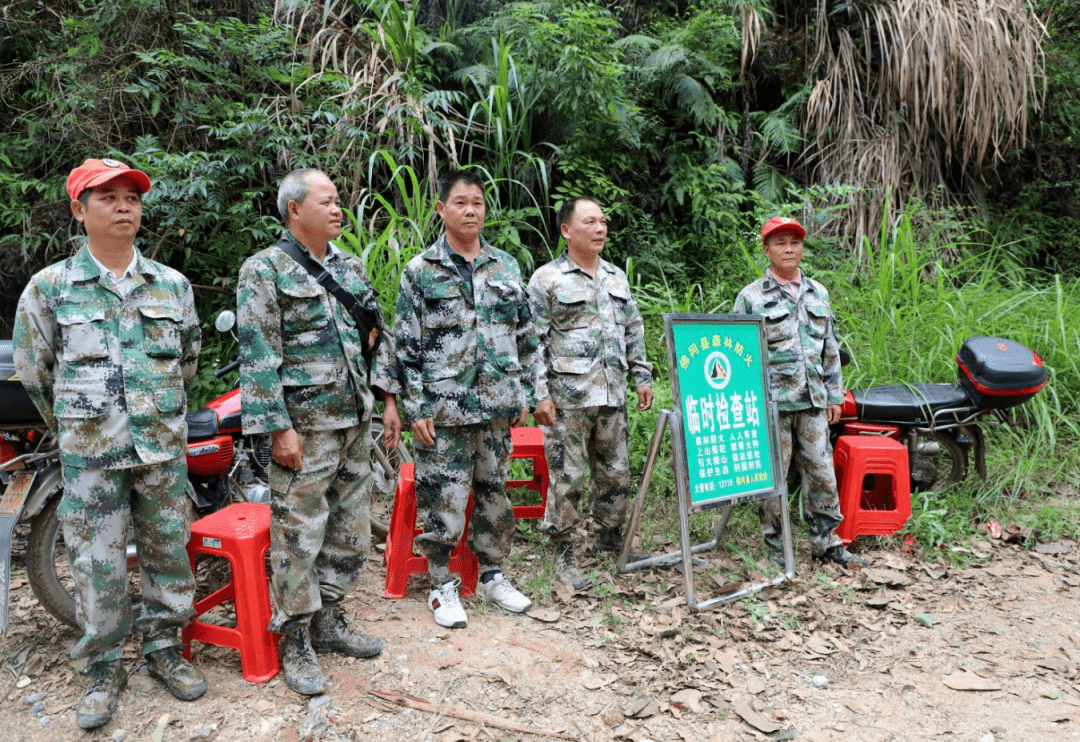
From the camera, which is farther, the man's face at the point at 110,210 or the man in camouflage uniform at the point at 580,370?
the man in camouflage uniform at the point at 580,370

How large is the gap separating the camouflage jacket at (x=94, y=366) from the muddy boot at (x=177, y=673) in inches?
29.6

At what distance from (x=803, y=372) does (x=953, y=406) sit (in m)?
1.10

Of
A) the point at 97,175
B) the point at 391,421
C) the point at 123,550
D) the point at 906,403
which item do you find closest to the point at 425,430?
the point at 391,421

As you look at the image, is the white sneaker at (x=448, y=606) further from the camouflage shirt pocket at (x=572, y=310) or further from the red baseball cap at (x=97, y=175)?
the red baseball cap at (x=97, y=175)

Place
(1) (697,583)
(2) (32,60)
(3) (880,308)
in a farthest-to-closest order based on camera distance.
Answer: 1. (2) (32,60)
2. (3) (880,308)
3. (1) (697,583)

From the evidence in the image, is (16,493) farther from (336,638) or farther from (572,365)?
(572,365)

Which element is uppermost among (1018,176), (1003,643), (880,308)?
(1018,176)

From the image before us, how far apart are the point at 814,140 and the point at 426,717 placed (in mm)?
6377

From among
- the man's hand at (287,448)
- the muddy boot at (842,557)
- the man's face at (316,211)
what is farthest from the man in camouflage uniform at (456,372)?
the muddy boot at (842,557)

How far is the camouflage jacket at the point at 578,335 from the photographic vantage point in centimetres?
356

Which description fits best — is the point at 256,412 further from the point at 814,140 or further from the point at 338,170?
the point at 814,140

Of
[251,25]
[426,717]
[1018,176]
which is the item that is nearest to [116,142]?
[251,25]

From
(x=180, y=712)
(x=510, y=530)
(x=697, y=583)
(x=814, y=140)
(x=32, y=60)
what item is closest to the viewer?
(x=180, y=712)

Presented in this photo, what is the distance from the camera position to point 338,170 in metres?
5.53
